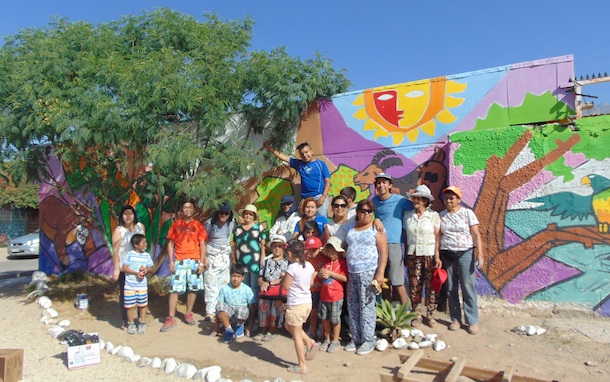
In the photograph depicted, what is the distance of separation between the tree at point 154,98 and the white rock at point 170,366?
7.19 feet

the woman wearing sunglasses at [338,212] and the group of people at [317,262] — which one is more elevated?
the woman wearing sunglasses at [338,212]

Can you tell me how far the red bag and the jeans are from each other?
1.88 metres

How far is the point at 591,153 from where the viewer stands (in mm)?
5363

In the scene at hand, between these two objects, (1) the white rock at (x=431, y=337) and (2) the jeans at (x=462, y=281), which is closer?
(1) the white rock at (x=431, y=337)

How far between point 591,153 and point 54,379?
6.21m

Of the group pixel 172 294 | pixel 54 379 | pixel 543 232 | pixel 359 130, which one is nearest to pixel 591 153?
pixel 543 232

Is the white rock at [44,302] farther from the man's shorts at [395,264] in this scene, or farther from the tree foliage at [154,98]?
the man's shorts at [395,264]

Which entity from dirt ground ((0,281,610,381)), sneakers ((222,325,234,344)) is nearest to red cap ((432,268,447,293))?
dirt ground ((0,281,610,381))

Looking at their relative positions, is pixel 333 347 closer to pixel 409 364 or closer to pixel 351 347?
pixel 351 347

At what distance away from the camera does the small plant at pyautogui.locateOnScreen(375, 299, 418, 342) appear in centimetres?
495

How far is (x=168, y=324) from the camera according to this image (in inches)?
232

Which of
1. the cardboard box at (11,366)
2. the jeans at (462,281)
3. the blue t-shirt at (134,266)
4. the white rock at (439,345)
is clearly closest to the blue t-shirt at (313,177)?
the jeans at (462,281)

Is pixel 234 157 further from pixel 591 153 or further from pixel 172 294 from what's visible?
pixel 591 153

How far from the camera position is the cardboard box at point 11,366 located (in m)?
4.22
